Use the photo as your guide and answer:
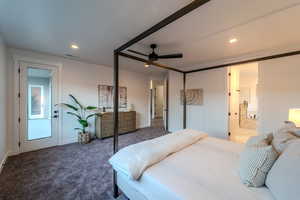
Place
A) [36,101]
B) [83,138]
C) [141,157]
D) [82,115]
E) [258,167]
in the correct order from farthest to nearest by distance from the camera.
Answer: [82,115], [83,138], [36,101], [141,157], [258,167]

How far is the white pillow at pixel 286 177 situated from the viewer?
2.50 ft

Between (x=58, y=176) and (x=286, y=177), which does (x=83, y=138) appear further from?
(x=286, y=177)

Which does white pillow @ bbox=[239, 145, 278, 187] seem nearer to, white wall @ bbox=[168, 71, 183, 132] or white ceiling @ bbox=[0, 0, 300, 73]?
white ceiling @ bbox=[0, 0, 300, 73]

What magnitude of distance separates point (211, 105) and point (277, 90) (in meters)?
1.54

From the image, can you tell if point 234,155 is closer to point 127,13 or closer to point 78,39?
point 127,13

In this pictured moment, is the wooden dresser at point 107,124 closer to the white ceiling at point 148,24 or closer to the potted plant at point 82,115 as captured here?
the potted plant at point 82,115

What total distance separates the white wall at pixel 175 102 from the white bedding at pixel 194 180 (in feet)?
10.3

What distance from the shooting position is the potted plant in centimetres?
389

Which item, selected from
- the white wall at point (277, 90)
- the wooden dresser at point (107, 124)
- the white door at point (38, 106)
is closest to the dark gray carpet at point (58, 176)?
the white door at point (38, 106)

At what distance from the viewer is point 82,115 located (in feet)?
13.9

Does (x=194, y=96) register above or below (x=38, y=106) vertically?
above

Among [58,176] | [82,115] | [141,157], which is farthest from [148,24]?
[82,115]

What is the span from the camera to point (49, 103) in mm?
3621

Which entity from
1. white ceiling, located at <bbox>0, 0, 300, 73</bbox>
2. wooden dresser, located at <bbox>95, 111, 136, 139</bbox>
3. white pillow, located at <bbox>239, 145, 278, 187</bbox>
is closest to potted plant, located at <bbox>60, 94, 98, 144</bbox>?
wooden dresser, located at <bbox>95, 111, 136, 139</bbox>
